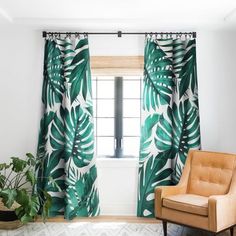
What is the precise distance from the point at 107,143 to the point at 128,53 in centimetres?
122

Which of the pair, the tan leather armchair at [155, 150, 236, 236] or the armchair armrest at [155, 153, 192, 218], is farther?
the armchair armrest at [155, 153, 192, 218]

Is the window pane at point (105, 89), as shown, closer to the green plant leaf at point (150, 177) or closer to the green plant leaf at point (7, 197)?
the green plant leaf at point (150, 177)

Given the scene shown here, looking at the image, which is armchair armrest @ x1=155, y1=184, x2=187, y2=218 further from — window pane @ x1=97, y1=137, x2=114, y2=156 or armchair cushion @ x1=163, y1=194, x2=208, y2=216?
window pane @ x1=97, y1=137, x2=114, y2=156

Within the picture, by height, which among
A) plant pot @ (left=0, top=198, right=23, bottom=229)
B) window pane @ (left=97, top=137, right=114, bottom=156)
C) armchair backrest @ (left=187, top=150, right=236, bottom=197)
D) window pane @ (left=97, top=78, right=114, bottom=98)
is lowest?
plant pot @ (left=0, top=198, right=23, bottom=229)

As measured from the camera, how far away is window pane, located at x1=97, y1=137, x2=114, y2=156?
159 inches

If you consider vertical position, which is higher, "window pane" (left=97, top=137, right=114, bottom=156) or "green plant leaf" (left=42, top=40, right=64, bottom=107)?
"green plant leaf" (left=42, top=40, right=64, bottom=107)

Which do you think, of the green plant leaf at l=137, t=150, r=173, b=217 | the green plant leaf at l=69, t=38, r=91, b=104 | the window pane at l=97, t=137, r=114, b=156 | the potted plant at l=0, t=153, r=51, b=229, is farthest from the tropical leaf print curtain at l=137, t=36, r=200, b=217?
the potted plant at l=0, t=153, r=51, b=229

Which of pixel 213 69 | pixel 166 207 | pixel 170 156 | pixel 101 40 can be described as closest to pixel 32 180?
pixel 166 207

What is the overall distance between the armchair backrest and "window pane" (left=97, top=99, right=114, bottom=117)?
3.92 ft

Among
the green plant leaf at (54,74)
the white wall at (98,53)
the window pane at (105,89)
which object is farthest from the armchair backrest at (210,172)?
the green plant leaf at (54,74)

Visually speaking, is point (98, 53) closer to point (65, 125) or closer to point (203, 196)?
point (65, 125)

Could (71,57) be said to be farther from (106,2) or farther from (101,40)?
(106,2)

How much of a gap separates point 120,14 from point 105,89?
1027 mm

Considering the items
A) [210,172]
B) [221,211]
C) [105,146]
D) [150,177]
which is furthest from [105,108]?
[221,211]
